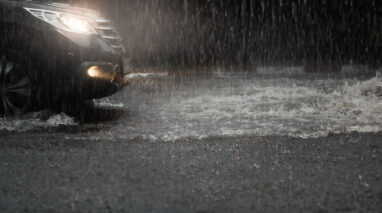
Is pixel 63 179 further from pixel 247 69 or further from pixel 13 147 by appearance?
pixel 247 69

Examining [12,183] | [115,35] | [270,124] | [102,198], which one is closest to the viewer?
[102,198]

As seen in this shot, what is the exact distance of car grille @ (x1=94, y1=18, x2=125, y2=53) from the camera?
5.22m

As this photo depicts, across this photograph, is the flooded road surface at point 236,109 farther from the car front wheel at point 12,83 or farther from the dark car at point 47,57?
the dark car at point 47,57

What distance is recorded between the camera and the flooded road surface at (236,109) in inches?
182

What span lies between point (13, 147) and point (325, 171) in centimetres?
246

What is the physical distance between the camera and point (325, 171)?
317 cm

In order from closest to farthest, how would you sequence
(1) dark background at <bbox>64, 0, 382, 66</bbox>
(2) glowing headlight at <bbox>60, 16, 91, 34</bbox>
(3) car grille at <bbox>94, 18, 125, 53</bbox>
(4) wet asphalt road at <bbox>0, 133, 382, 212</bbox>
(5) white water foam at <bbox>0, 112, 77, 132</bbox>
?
(4) wet asphalt road at <bbox>0, 133, 382, 212</bbox> < (5) white water foam at <bbox>0, 112, 77, 132</bbox> < (2) glowing headlight at <bbox>60, 16, 91, 34</bbox> < (3) car grille at <bbox>94, 18, 125, 53</bbox> < (1) dark background at <bbox>64, 0, 382, 66</bbox>

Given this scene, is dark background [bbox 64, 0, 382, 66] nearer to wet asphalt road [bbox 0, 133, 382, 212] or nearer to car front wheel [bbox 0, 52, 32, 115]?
car front wheel [bbox 0, 52, 32, 115]

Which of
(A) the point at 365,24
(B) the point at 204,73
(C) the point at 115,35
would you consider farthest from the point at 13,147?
(A) the point at 365,24

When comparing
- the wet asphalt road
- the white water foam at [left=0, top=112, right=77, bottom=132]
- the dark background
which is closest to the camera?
the wet asphalt road

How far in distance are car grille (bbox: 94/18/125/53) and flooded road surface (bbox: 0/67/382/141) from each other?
0.80 meters

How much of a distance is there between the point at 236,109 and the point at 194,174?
114 inches

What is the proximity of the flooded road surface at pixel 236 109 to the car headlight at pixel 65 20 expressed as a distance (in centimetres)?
98

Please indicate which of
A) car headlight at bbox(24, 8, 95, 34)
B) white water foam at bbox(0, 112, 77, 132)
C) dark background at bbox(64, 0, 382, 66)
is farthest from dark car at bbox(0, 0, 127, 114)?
dark background at bbox(64, 0, 382, 66)
